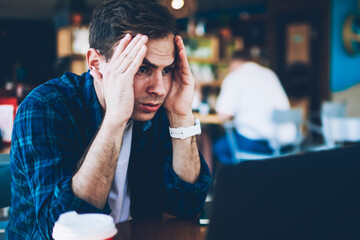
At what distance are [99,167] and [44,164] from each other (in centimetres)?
15

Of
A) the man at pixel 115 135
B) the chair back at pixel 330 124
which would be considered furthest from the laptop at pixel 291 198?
the chair back at pixel 330 124

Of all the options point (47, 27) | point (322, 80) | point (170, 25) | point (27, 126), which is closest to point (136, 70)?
point (170, 25)

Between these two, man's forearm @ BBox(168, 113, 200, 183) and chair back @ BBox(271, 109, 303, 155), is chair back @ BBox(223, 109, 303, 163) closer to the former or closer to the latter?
chair back @ BBox(271, 109, 303, 155)

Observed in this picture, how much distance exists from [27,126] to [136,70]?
0.36 meters

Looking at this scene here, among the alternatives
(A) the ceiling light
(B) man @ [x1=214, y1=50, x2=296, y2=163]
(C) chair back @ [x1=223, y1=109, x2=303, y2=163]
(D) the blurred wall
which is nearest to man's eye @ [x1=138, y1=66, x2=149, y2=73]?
(A) the ceiling light

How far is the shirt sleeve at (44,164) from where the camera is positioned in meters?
0.96

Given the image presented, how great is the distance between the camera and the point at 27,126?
1.07 m

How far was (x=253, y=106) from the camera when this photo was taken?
3893mm

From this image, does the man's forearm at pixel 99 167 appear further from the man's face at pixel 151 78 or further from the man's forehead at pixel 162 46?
the man's forehead at pixel 162 46

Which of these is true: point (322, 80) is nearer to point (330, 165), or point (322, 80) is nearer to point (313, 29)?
point (313, 29)

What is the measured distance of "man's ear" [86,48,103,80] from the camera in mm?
1242

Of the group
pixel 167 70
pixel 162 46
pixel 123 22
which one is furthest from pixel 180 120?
pixel 123 22

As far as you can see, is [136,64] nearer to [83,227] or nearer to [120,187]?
[120,187]

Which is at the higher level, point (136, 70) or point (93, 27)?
point (93, 27)
